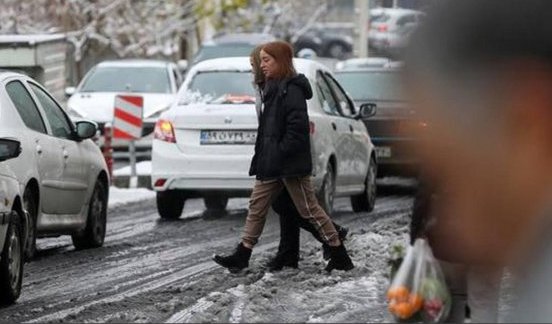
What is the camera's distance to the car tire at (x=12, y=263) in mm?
11375

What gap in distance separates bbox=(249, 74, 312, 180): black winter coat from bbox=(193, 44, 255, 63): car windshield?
1936cm

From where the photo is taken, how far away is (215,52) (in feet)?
110

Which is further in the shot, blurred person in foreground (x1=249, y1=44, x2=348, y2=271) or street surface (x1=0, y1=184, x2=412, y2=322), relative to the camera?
blurred person in foreground (x1=249, y1=44, x2=348, y2=271)

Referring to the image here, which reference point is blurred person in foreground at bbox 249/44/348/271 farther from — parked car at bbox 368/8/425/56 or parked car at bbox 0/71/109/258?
parked car at bbox 368/8/425/56

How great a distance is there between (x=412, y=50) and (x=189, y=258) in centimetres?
671

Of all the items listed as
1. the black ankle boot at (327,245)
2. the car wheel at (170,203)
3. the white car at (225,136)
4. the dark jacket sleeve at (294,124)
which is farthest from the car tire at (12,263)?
the car wheel at (170,203)

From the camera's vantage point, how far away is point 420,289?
8328 mm

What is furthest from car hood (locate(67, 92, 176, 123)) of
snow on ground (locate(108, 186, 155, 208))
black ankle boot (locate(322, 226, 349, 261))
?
black ankle boot (locate(322, 226, 349, 261))

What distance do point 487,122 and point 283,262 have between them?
4.91m

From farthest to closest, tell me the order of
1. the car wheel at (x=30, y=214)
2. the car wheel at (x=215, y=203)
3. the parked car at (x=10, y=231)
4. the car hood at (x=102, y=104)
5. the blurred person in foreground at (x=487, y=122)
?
the car hood at (x=102, y=104) → the car wheel at (x=215, y=203) → the car wheel at (x=30, y=214) → the parked car at (x=10, y=231) → the blurred person in foreground at (x=487, y=122)

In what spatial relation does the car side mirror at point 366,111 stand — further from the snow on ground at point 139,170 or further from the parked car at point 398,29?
the parked car at point 398,29

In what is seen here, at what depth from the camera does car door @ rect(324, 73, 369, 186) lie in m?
18.6

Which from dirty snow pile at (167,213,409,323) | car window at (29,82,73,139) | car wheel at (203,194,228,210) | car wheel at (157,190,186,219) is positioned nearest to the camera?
dirty snow pile at (167,213,409,323)

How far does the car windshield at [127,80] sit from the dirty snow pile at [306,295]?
1529 cm
